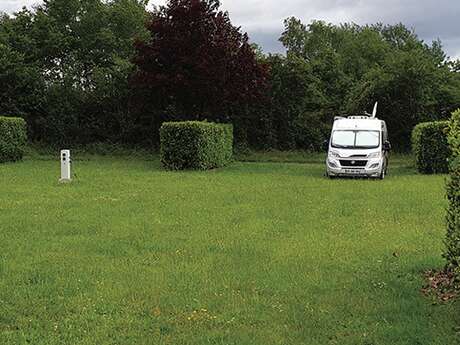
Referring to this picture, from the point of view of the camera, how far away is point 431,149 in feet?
71.2

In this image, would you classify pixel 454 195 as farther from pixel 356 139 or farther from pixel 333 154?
pixel 356 139

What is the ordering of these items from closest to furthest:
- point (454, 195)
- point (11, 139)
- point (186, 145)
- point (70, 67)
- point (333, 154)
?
1. point (454, 195)
2. point (333, 154)
3. point (186, 145)
4. point (11, 139)
5. point (70, 67)

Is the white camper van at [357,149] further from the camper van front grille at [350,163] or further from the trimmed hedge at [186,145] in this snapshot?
the trimmed hedge at [186,145]

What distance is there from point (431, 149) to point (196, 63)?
1017 cm

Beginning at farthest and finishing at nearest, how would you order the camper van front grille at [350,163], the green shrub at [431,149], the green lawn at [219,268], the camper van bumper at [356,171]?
the green shrub at [431,149] → the camper van front grille at [350,163] → the camper van bumper at [356,171] → the green lawn at [219,268]

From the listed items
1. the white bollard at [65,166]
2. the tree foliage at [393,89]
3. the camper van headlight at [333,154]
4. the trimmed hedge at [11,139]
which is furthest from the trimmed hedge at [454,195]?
the tree foliage at [393,89]

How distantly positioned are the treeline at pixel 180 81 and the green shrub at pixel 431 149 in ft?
27.8

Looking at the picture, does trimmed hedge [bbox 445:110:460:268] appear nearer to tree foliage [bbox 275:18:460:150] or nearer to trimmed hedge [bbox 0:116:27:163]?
trimmed hedge [bbox 0:116:27:163]

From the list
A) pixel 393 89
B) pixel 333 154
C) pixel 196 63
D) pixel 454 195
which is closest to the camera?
pixel 454 195

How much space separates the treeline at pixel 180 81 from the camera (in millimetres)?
27281

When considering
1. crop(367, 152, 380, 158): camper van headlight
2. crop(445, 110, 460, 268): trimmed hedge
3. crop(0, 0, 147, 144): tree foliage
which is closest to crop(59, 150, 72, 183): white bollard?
crop(367, 152, 380, 158): camper van headlight

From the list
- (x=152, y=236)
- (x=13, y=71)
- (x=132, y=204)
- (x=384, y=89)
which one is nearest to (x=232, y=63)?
(x=384, y=89)

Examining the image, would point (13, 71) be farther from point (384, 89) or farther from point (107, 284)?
point (107, 284)

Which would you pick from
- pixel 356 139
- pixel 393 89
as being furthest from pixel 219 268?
pixel 393 89
